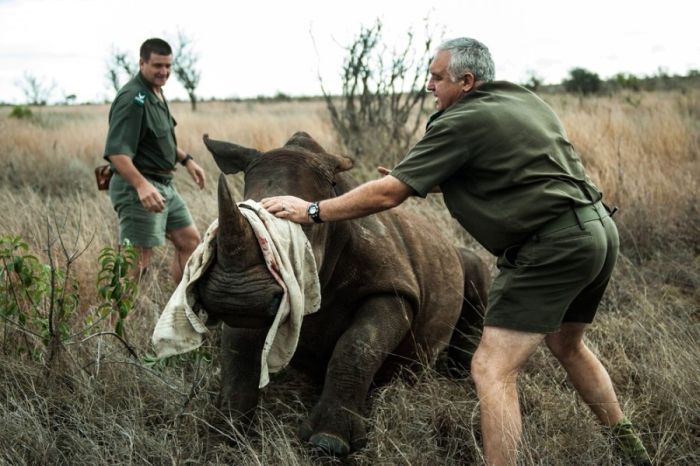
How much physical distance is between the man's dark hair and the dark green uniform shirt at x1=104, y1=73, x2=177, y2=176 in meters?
0.18

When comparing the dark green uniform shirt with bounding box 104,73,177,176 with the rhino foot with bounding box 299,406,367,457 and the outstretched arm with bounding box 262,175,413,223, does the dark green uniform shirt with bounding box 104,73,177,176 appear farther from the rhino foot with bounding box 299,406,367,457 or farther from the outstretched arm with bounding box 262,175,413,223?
the rhino foot with bounding box 299,406,367,457

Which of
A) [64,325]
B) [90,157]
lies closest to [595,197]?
[64,325]

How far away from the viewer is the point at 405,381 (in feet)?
15.1

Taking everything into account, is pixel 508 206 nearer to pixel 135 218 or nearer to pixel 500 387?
pixel 500 387

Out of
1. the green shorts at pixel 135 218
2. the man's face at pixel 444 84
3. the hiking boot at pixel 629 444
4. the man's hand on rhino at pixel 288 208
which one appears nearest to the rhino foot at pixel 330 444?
the man's hand on rhino at pixel 288 208

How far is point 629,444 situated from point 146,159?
430 cm

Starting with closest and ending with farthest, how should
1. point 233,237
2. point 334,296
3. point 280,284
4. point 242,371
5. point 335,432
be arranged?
point 233,237
point 280,284
point 335,432
point 242,371
point 334,296

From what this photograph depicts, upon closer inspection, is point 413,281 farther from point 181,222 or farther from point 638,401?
point 181,222

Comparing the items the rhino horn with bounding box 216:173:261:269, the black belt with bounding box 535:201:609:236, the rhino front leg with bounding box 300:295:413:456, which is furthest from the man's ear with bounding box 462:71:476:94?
the rhino front leg with bounding box 300:295:413:456

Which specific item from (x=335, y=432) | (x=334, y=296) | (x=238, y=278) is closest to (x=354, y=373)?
(x=335, y=432)

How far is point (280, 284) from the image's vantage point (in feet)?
10.8

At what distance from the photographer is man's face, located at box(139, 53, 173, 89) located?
247 inches

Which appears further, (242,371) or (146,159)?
(146,159)

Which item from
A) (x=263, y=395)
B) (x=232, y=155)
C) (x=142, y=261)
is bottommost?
(x=263, y=395)
